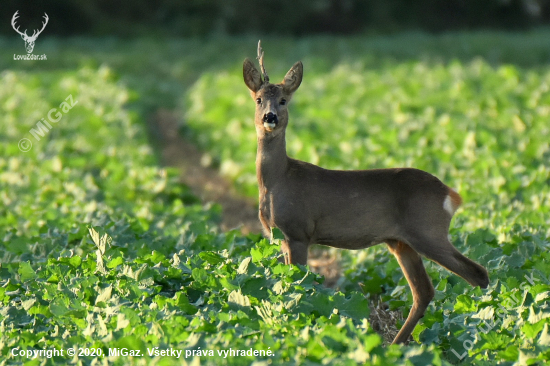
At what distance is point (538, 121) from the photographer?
509 inches

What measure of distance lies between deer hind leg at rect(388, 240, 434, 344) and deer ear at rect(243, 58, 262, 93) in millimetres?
1550

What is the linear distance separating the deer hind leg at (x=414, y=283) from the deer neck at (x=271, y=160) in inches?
38.6

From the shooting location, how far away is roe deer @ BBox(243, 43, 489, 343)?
20.1 ft

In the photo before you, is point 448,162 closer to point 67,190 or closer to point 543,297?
point 67,190

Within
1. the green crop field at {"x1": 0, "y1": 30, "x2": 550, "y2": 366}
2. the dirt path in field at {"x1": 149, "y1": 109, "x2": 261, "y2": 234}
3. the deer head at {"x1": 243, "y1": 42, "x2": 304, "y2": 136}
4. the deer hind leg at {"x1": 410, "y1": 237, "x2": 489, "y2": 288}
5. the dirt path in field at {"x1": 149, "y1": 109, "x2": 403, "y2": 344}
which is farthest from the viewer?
the dirt path in field at {"x1": 149, "y1": 109, "x2": 261, "y2": 234}

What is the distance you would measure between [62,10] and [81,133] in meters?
24.5

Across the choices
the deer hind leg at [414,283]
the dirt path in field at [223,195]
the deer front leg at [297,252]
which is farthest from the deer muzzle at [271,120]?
the dirt path in field at [223,195]

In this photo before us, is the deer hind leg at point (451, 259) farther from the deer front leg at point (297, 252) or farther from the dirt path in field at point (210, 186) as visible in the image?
the dirt path in field at point (210, 186)

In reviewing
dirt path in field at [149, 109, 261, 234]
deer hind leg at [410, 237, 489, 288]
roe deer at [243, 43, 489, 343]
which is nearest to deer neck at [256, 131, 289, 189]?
roe deer at [243, 43, 489, 343]

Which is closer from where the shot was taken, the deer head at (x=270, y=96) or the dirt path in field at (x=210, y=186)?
the deer head at (x=270, y=96)

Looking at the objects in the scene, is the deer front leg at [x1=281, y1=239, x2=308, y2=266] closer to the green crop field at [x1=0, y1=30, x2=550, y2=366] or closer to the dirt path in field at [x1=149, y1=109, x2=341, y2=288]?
the green crop field at [x1=0, y1=30, x2=550, y2=366]

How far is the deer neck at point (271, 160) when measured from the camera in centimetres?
638

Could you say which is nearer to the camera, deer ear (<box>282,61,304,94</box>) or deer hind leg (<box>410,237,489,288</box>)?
deer hind leg (<box>410,237,489,288</box>)

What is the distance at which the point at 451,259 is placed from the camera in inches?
239
